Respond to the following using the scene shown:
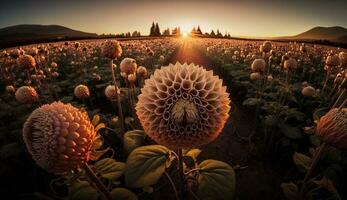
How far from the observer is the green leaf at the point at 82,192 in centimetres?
180

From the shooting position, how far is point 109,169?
6.68ft

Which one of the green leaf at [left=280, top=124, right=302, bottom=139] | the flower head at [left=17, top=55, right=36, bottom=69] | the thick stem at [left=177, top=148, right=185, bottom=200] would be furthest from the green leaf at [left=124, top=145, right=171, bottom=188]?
the flower head at [left=17, top=55, right=36, bottom=69]

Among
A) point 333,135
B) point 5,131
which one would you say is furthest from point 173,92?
point 5,131

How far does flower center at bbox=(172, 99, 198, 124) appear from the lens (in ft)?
5.14

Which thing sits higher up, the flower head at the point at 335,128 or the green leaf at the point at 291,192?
the flower head at the point at 335,128

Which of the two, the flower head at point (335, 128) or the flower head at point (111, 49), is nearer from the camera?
the flower head at point (335, 128)

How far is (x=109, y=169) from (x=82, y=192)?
0.96 feet

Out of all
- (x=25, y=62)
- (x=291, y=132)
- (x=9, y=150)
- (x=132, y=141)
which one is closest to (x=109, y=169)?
(x=132, y=141)

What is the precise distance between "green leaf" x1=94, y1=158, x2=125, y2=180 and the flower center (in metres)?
0.82

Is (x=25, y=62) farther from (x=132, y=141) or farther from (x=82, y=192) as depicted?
(x=82, y=192)

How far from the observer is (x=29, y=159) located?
3.82m

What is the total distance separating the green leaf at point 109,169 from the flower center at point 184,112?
82cm

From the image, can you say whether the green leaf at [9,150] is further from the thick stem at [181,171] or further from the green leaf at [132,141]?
the thick stem at [181,171]

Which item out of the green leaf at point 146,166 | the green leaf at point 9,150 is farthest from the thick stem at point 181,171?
the green leaf at point 9,150
